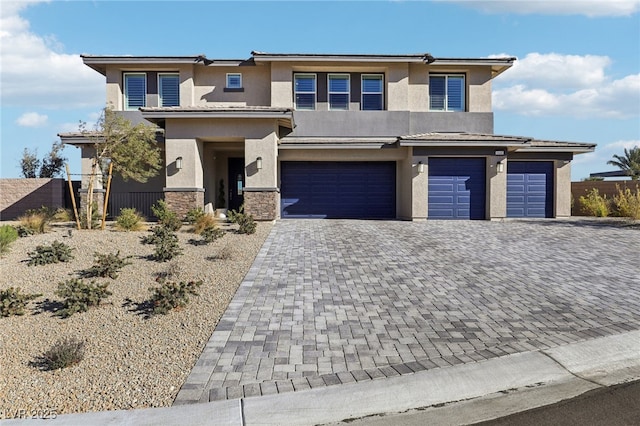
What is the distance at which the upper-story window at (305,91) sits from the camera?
22.3 meters

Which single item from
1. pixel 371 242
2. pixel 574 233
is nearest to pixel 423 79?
pixel 574 233

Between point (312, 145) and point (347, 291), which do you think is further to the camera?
point (312, 145)

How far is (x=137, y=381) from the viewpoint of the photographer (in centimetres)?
538

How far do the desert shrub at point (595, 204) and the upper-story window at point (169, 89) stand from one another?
21.1 meters

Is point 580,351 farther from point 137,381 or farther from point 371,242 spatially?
point 371,242

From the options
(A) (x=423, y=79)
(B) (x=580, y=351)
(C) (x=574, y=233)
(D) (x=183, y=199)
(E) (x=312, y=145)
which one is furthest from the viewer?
(A) (x=423, y=79)

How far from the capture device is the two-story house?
20469 mm

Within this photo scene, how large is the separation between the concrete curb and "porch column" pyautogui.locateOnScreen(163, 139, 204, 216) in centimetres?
1399

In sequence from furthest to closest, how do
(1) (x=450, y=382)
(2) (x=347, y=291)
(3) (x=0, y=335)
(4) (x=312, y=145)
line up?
(4) (x=312, y=145), (2) (x=347, y=291), (3) (x=0, y=335), (1) (x=450, y=382)

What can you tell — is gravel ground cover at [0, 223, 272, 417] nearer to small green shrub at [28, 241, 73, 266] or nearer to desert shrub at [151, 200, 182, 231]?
small green shrub at [28, 241, 73, 266]

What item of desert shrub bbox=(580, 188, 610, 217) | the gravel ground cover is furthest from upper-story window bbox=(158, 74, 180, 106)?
desert shrub bbox=(580, 188, 610, 217)

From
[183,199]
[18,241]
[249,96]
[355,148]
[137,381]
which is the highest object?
[249,96]

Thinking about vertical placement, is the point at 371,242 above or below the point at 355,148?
below

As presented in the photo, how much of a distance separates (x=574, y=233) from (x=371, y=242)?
7636mm
